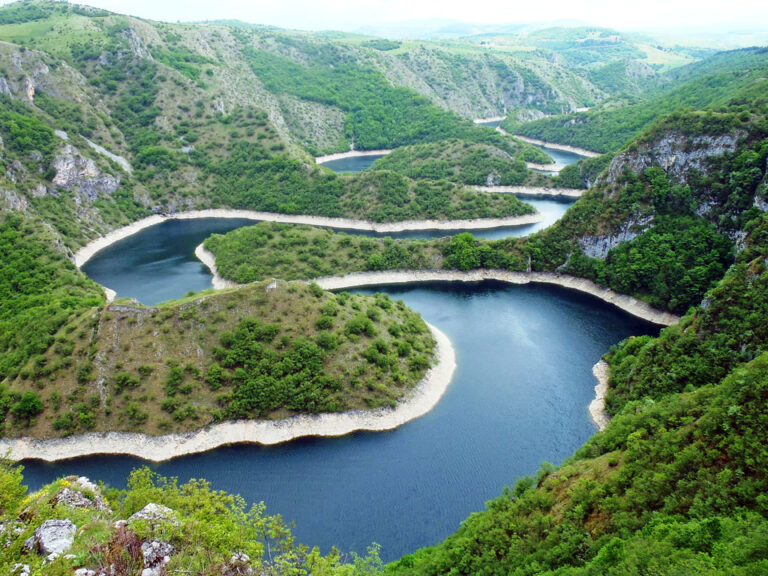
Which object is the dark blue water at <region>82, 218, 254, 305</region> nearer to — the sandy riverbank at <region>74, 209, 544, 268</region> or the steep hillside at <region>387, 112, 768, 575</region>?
the sandy riverbank at <region>74, 209, 544, 268</region>

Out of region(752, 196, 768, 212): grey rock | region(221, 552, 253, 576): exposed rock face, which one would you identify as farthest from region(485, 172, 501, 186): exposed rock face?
region(221, 552, 253, 576): exposed rock face

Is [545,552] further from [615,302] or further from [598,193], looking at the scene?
[598,193]

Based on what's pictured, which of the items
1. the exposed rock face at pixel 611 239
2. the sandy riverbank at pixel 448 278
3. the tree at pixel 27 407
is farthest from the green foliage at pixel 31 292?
the exposed rock face at pixel 611 239

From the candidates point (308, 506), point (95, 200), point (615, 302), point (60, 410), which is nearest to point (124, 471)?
point (60, 410)

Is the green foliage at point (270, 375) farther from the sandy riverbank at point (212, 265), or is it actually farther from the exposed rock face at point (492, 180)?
the exposed rock face at point (492, 180)

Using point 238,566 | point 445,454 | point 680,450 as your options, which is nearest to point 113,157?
point 445,454

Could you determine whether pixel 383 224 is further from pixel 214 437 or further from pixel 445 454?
pixel 445 454
